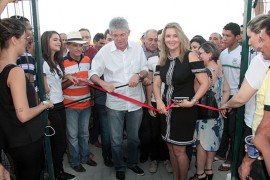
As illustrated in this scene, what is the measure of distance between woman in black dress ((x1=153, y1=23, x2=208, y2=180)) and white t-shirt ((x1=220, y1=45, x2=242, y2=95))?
134 centimetres

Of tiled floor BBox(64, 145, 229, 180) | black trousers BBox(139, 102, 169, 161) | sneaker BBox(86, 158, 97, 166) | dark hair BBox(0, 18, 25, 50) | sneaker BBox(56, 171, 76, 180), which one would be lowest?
tiled floor BBox(64, 145, 229, 180)

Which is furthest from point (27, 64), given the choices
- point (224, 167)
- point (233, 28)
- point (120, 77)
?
point (233, 28)

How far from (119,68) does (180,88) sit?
0.95 meters

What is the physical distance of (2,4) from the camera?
218cm

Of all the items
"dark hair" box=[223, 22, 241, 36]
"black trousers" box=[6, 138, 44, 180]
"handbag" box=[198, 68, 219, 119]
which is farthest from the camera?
"dark hair" box=[223, 22, 241, 36]

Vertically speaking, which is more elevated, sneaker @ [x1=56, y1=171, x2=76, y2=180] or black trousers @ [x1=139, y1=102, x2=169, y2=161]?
black trousers @ [x1=139, y1=102, x2=169, y2=161]

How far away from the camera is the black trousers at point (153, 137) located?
4.07 meters

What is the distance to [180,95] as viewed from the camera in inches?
118

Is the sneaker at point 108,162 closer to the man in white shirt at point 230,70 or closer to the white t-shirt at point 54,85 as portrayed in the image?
the white t-shirt at point 54,85

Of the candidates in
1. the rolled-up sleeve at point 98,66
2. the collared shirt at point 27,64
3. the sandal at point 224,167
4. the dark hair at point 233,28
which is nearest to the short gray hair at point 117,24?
the rolled-up sleeve at point 98,66

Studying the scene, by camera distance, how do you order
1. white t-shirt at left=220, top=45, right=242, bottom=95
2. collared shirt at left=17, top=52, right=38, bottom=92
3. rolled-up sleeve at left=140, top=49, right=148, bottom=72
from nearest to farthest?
collared shirt at left=17, top=52, right=38, bottom=92
rolled-up sleeve at left=140, top=49, right=148, bottom=72
white t-shirt at left=220, top=45, right=242, bottom=95

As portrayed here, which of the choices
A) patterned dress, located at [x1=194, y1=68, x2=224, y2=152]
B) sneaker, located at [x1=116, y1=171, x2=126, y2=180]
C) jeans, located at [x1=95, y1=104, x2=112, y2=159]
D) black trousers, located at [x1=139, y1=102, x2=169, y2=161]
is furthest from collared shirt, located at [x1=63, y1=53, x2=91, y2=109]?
patterned dress, located at [x1=194, y1=68, x2=224, y2=152]

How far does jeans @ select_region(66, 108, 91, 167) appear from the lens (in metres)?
3.84

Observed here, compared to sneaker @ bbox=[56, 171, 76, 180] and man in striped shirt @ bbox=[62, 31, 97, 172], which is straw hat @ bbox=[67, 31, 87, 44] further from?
sneaker @ bbox=[56, 171, 76, 180]
